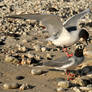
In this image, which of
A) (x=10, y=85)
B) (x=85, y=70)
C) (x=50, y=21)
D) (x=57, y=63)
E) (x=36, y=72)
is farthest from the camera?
(x=50, y=21)

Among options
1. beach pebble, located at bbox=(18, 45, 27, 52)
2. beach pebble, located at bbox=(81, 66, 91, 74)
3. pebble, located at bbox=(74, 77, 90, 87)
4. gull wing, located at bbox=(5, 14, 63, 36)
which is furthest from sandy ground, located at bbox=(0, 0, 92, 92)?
gull wing, located at bbox=(5, 14, 63, 36)

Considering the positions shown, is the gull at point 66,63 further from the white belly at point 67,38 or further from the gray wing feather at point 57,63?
the white belly at point 67,38

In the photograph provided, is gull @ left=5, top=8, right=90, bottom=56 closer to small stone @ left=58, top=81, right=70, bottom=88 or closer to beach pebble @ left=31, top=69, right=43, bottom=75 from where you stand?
beach pebble @ left=31, top=69, right=43, bottom=75

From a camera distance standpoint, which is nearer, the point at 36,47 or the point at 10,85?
the point at 10,85

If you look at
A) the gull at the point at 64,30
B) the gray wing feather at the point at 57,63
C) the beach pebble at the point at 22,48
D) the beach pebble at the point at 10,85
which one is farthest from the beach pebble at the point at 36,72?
the beach pebble at the point at 22,48

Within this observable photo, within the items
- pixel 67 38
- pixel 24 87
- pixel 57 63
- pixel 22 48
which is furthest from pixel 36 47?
pixel 24 87

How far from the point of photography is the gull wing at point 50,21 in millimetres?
7781

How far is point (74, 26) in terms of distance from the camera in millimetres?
8859

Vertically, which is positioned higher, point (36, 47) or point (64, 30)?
point (64, 30)

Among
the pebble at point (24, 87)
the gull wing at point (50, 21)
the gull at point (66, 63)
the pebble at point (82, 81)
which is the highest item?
the gull wing at point (50, 21)

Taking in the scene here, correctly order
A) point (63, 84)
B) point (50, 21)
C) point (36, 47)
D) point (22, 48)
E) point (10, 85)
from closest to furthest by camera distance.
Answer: point (10, 85) < point (63, 84) < point (50, 21) < point (22, 48) < point (36, 47)

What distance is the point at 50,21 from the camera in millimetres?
8406

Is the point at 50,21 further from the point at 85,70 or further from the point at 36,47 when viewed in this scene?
the point at 85,70

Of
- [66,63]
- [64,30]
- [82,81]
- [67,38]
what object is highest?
[64,30]
